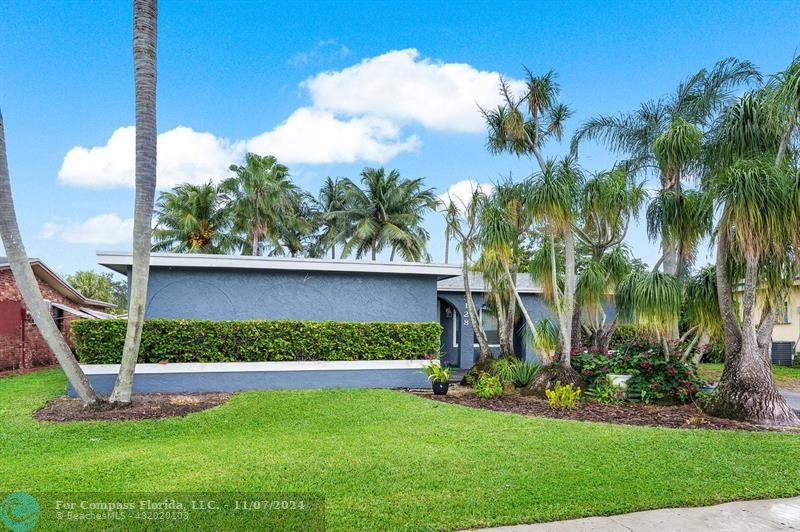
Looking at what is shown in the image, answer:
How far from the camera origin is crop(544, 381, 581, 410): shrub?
866 centimetres

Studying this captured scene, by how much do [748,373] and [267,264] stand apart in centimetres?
937

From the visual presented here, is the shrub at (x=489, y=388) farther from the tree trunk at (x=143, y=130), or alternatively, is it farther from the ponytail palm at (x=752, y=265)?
the tree trunk at (x=143, y=130)

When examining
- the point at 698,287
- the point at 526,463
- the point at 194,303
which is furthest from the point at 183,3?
the point at 698,287

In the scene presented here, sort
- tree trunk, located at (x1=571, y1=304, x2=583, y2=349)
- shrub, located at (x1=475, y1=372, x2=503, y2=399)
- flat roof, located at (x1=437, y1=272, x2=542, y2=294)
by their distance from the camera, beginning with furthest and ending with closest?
flat roof, located at (x1=437, y1=272, x2=542, y2=294) < tree trunk, located at (x1=571, y1=304, x2=583, y2=349) < shrub, located at (x1=475, y1=372, x2=503, y2=399)

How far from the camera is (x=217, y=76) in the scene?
14.3 meters

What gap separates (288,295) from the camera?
11641 mm

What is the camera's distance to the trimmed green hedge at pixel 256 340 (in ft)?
32.6

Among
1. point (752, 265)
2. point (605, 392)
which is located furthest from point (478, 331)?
point (752, 265)

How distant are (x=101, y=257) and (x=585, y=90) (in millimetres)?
12877

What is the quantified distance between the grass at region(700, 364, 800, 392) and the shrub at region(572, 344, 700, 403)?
4.60m

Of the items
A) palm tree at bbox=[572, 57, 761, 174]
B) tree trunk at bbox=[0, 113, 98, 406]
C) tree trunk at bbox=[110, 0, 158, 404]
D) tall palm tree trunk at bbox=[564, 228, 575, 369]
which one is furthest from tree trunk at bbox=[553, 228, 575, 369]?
tree trunk at bbox=[0, 113, 98, 406]

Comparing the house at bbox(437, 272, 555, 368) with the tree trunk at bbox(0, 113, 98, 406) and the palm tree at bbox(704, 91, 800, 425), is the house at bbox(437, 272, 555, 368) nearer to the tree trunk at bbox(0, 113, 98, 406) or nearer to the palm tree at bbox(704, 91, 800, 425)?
the palm tree at bbox(704, 91, 800, 425)

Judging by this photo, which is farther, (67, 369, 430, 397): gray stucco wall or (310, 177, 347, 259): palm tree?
(310, 177, 347, 259): palm tree

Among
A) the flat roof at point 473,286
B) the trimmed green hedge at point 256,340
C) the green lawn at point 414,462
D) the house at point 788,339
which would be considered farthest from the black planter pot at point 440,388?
the house at point 788,339
